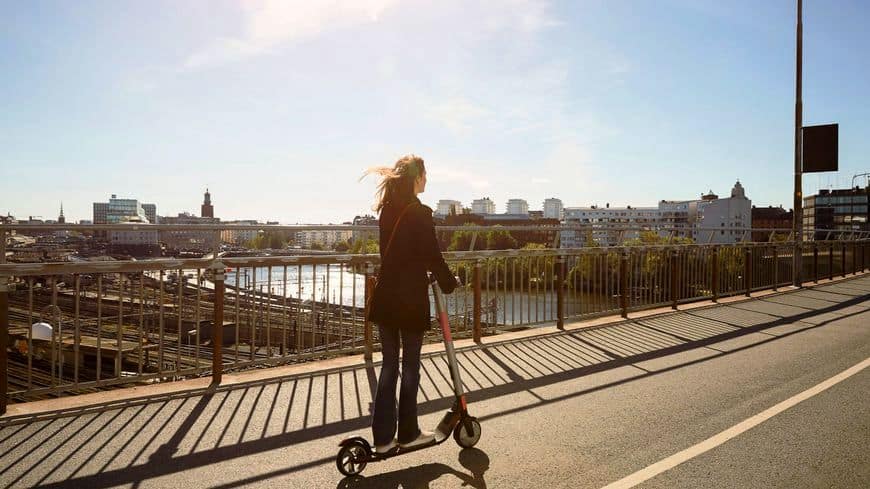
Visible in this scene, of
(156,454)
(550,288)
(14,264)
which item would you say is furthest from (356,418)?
(550,288)

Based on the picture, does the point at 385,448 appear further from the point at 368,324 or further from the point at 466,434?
the point at 368,324

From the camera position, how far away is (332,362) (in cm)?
718

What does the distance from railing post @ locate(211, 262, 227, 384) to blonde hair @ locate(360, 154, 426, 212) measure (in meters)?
2.73

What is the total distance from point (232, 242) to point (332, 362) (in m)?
1.79

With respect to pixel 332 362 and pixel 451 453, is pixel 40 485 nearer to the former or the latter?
pixel 451 453

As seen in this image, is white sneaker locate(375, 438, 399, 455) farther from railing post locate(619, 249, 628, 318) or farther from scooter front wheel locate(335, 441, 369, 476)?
railing post locate(619, 249, 628, 318)

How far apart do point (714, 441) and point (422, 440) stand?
86.2 inches

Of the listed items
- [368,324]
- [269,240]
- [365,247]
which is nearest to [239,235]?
[269,240]

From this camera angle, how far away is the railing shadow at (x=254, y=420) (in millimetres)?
4032

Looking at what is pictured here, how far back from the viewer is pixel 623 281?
10852 millimetres

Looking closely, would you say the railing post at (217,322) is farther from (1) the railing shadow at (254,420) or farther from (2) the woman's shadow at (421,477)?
(2) the woman's shadow at (421,477)

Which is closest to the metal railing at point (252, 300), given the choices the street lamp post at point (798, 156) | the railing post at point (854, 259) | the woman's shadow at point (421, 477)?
the woman's shadow at point (421, 477)

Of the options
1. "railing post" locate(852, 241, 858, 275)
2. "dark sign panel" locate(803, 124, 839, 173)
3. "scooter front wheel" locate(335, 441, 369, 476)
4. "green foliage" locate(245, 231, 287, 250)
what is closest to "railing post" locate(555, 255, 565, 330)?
"green foliage" locate(245, 231, 287, 250)

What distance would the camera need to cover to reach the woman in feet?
13.4
